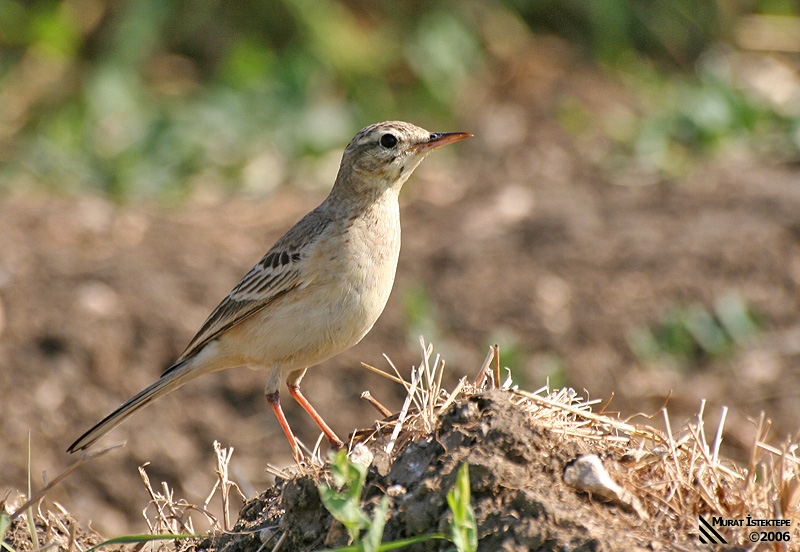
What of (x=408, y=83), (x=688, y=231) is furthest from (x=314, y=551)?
(x=408, y=83)

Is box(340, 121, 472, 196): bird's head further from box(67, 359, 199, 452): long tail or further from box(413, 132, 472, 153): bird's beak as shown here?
box(67, 359, 199, 452): long tail

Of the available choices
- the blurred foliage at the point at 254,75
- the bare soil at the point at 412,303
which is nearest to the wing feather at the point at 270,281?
the bare soil at the point at 412,303

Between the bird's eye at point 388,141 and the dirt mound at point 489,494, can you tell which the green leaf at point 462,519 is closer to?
the dirt mound at point 489,494

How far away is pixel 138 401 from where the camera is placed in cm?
614

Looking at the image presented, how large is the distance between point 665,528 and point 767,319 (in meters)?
5.64

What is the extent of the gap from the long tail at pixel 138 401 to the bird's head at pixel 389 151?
1.64m

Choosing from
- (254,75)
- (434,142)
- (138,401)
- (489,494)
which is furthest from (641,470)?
(254,75)

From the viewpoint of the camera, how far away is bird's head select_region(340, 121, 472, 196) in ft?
20.8

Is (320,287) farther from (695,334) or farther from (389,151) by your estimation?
(695,334)

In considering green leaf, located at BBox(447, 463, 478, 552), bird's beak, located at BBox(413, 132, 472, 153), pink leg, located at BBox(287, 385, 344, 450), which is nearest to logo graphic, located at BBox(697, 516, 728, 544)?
green leaf, located at BBox(447, 463, 478, 552)

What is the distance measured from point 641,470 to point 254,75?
369 inches

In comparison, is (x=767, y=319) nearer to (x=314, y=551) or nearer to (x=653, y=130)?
(x=653, y=130)

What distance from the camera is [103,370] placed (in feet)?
28.3

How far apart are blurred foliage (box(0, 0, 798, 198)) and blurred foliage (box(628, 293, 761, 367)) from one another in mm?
2970
